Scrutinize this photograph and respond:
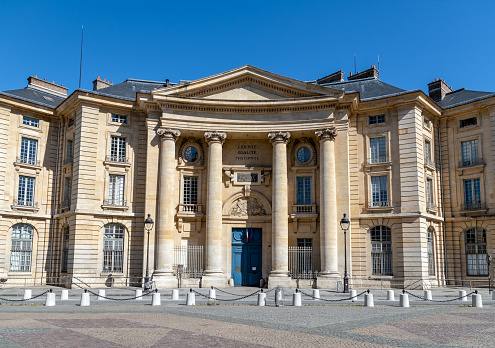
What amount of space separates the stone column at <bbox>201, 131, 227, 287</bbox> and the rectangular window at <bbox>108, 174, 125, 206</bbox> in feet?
19.3

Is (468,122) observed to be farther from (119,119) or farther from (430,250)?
(119,119)

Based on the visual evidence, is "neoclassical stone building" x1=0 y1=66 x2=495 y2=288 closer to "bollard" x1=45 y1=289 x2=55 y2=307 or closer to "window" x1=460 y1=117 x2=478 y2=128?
A: "window" x1=460 y1=117 x2=478 y2=128

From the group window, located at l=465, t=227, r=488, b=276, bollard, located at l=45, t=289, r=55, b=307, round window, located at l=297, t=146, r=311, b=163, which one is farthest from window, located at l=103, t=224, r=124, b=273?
window, located at l=465, t=227, r=488, b=276

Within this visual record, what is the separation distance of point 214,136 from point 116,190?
742cm

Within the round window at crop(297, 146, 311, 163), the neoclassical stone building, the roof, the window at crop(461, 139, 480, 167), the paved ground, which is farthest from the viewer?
the roof

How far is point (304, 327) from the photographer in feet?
49.6

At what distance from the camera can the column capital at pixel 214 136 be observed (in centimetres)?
3378

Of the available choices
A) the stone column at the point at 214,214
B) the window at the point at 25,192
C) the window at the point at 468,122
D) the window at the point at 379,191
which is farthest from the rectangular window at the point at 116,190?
the window at the point at 468,122

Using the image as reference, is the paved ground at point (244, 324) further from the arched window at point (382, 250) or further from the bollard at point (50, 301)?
the arched window at point (382, 250)

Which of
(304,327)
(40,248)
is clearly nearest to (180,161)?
(40,248)

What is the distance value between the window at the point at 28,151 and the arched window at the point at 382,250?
23518 millimetres

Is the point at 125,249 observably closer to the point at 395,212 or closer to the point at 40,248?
the point at 40,248

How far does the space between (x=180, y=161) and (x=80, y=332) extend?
71.5 feet

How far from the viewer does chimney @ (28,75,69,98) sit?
4006 cm
